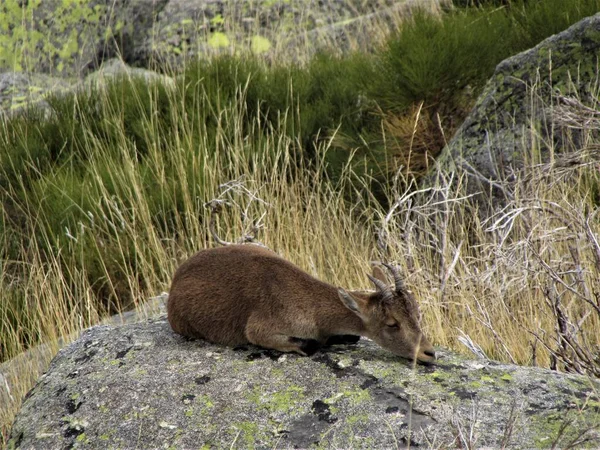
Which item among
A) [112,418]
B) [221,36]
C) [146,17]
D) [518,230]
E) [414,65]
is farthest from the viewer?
[146,17]

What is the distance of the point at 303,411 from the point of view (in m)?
3.56

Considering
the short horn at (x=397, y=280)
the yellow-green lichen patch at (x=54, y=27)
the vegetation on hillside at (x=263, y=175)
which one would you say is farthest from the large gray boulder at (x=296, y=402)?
the yellow-green lichen patch at (x=54, y=27)

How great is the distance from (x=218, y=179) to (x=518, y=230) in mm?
3066

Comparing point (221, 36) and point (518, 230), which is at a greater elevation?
point (221, 36)

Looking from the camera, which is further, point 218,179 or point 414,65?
point 414,65

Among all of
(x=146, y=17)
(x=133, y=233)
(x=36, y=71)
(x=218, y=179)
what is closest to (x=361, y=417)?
(x=133, y=233)

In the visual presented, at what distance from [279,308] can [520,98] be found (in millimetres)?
4146

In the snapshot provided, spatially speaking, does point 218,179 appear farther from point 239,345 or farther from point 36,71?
point 36,71

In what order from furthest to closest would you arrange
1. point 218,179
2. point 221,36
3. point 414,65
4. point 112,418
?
point 221,36 → point 414,65 → point 218,179 → point 112,418

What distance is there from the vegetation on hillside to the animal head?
Answer: 1.65 m

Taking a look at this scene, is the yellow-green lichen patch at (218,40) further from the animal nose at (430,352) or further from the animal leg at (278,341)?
the animal nose at (430,352)

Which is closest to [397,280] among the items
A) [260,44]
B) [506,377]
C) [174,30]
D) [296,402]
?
[506,377]

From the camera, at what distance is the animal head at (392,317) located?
3.92 meters

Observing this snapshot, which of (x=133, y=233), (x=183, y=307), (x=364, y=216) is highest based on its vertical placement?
(x=183, y=307)
